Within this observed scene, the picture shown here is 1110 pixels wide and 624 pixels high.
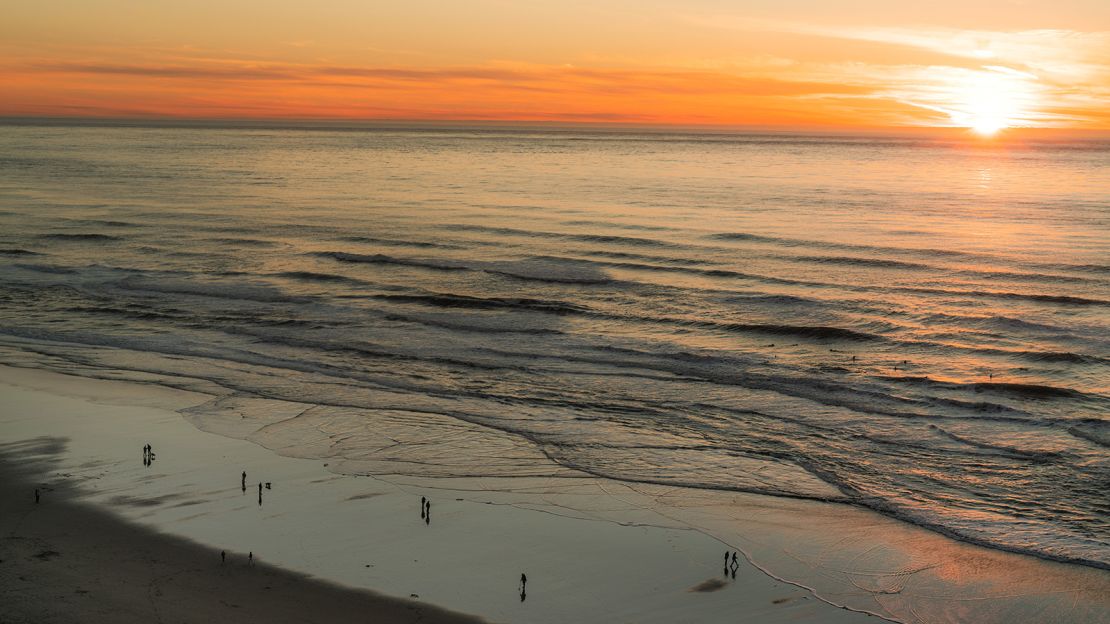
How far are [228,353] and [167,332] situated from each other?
103 inches

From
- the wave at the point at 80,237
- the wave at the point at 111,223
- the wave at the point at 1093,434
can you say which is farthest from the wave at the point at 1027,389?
the wave at the point at 111,223

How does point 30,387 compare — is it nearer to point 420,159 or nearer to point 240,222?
point 240,222

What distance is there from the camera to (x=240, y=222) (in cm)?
4122

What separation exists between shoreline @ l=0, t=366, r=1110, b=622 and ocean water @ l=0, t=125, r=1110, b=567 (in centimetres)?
61

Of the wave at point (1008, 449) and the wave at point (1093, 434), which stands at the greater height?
the wave at point (1093, 434)

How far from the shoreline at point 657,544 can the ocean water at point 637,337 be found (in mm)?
613

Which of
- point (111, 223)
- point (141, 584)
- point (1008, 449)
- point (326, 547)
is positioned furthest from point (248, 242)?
point (1008, 449)

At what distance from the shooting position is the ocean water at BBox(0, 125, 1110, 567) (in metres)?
13.5

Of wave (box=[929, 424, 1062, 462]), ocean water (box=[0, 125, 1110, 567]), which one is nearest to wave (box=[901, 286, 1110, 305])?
ocean water (box=[0, 125, 1110, 567])

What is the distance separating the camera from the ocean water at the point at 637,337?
13.5m

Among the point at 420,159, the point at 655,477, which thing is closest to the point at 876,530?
the point at 655,477

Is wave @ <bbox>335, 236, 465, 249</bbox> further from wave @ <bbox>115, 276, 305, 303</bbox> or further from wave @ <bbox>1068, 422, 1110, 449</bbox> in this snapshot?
wave @ <bbox>1068, 422, 1110, 449</bbox>

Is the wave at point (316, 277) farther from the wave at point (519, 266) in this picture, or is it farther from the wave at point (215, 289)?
the wave at point (519, 266)

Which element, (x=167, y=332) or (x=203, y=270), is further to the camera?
(x=203, y=270)
